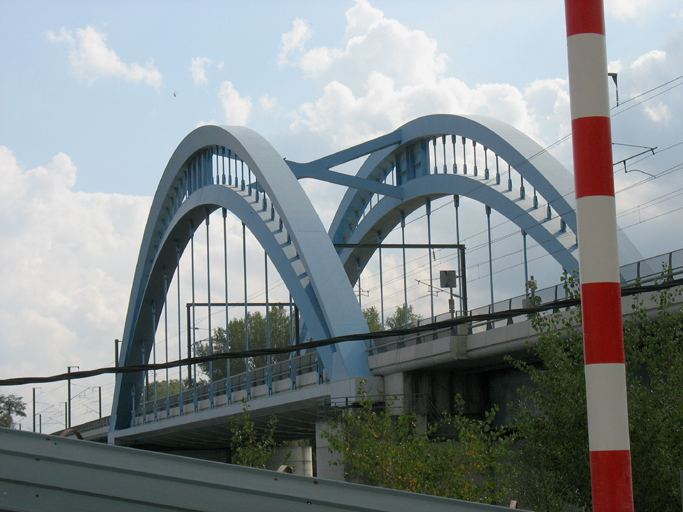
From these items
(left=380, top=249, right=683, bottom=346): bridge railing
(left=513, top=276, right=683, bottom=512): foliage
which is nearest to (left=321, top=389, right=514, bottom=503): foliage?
(left=513, top=276, right=683, bottom=512): foliage

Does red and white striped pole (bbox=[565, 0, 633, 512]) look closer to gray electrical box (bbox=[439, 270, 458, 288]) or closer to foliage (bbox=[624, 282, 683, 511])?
foliage (bbox=[624, 282, 683, 511])

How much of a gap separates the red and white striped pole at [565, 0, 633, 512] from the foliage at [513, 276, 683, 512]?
31.1 ft

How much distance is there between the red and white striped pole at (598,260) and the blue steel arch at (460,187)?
21.3 meters

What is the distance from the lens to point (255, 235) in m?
35.1

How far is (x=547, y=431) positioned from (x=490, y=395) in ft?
33.1

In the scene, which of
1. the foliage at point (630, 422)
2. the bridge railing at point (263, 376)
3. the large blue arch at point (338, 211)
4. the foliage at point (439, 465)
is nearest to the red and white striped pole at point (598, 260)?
the foliage at point (630, 422)

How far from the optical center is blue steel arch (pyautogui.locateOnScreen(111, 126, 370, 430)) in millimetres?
27875

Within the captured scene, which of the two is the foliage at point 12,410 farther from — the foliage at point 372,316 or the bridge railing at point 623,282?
the bridge railing at point 623,282

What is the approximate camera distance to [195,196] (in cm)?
4444

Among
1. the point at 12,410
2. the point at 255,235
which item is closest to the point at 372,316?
the point at 12,410

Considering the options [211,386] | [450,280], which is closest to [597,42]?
[450,280]

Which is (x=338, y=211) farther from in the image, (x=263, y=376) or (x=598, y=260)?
(x=598, y=260)

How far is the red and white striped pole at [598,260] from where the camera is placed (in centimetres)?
466

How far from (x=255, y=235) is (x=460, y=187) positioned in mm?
8415
